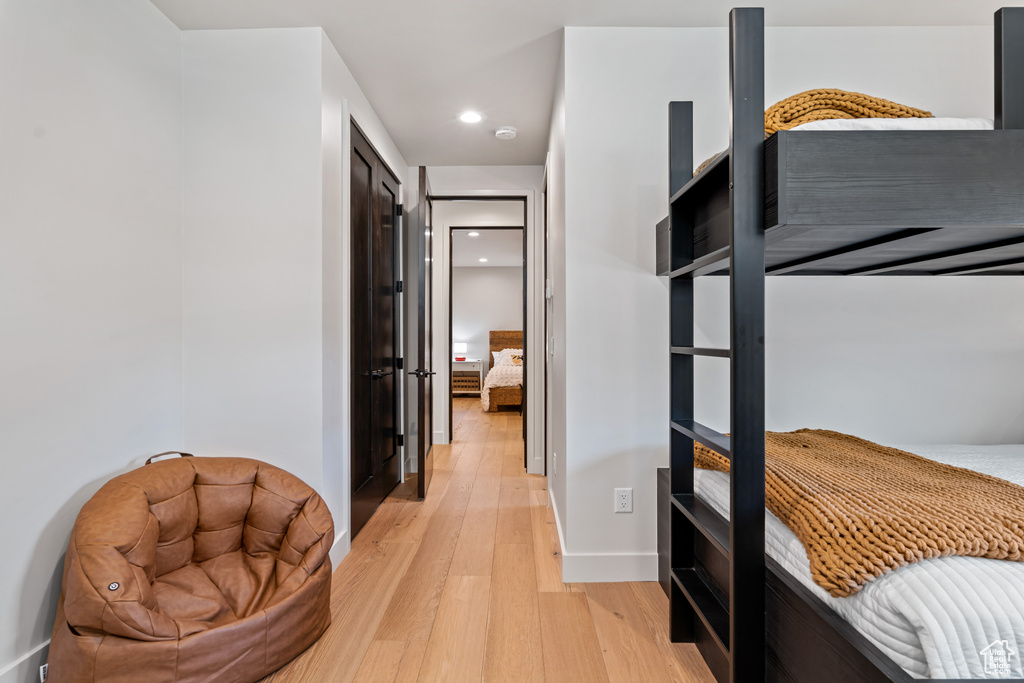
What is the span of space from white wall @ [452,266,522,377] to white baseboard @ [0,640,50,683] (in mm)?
7907

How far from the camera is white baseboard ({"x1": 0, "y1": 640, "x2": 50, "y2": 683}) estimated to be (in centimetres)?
141

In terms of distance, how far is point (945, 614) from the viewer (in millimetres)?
810

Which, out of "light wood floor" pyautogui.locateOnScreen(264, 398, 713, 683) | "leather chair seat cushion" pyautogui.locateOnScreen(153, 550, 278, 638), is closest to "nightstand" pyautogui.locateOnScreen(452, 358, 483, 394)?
"light wood floor" pyautogui.locateOnScreen(264, 398, 713, 683)

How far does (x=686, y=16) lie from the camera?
83.7 inches

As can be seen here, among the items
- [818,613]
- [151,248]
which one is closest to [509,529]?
[818,613]

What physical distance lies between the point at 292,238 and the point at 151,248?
522 millimetres

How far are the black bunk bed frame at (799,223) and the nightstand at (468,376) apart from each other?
7063 mm

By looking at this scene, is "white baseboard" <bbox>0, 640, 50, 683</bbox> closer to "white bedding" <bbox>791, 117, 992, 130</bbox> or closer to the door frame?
"white bedding" <bbox>791, 117, 992, 130</bbox>

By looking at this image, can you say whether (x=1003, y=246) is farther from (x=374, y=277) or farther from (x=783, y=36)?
(x=374, y=277)

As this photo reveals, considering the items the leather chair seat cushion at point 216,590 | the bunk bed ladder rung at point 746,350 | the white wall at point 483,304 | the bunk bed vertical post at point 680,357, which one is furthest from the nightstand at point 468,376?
the bunk bed ladder rung at point 746,350

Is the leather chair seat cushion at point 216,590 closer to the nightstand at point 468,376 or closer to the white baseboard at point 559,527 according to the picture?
the white baseboard at point 559,527

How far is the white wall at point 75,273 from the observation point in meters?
1.45

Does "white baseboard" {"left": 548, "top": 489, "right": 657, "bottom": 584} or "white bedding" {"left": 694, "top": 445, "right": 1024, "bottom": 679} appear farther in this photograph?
"white baseboard" {"left": 548, "top": 489, "right": 657, "bottom": 584}

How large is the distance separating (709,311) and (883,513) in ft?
4.02
